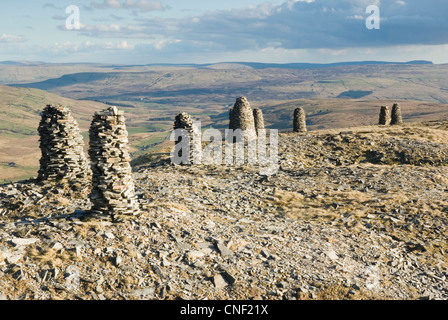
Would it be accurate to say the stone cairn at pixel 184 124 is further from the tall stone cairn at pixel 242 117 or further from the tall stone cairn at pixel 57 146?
the tall stone cairn at pixel 57 146

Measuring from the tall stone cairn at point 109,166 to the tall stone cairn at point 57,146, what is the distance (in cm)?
931

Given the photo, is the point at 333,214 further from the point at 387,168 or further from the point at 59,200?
the point at 59,200

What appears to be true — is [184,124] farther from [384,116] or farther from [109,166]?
[384,116]

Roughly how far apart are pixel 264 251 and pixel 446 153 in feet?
110

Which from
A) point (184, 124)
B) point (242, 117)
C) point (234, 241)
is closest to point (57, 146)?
point (184, 124)

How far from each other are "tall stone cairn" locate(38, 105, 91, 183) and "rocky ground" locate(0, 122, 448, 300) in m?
2.01

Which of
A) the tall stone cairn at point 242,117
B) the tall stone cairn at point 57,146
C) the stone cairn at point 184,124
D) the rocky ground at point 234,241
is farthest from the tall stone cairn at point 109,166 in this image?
the tall stone cairn at point 242,117

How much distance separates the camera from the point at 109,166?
772 inches

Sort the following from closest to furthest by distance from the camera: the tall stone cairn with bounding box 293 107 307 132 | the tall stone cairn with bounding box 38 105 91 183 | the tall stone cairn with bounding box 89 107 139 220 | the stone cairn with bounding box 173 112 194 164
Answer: the tall stone cairn with bounding box 89 107 139 220 → the tall stone cairn with bounding box 38 105 91 183 → the stone cairn with bounding box 173 112 194 164 → the tall stone cairn with bounding box 293 107 307 132

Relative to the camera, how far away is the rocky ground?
15.5m

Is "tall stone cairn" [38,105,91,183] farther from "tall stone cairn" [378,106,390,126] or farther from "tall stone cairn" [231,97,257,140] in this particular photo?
"tall stone cairn" [378,106,390,126]

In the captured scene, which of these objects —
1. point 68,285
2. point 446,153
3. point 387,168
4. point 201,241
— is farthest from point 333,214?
point 446,153

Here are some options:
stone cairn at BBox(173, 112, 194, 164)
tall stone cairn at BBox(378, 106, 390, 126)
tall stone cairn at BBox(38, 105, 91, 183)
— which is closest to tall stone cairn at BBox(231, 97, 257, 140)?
stone cairn at BBox(173, 112, 194, 164)

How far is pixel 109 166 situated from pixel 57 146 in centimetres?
1083
